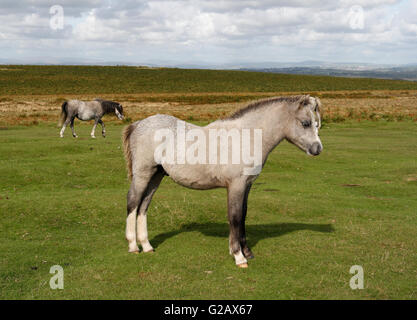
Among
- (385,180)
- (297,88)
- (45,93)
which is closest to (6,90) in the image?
(45,93)

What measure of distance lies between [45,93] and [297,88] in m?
63.8

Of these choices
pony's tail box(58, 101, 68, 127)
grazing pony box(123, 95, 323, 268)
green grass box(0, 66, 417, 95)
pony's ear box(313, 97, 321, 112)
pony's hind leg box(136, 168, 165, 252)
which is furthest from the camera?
green grass box(0, 66, 417, 95)

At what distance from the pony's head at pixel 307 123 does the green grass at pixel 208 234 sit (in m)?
1.91

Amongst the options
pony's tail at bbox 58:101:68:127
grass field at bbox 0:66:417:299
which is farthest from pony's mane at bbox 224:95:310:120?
pony's tail at bbox 58:101:68:127

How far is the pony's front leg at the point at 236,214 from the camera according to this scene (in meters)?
6.33

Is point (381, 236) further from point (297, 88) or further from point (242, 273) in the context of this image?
point (297, 88)

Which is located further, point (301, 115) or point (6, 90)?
point (6, 90)

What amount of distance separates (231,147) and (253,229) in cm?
284

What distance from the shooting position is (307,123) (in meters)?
6.27

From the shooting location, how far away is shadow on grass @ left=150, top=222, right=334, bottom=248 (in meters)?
8.05

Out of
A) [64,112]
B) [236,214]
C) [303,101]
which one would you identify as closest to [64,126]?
[64,112]

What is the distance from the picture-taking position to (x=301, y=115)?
6.28 metres

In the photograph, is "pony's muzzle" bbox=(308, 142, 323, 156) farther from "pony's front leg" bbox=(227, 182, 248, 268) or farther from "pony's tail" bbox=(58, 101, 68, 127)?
"pony's tail" bbox=(58, 101, 68, 127)

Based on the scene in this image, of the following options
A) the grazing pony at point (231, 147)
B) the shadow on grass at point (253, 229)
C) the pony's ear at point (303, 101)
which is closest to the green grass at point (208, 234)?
the shadow on grass at point (253, 229)
